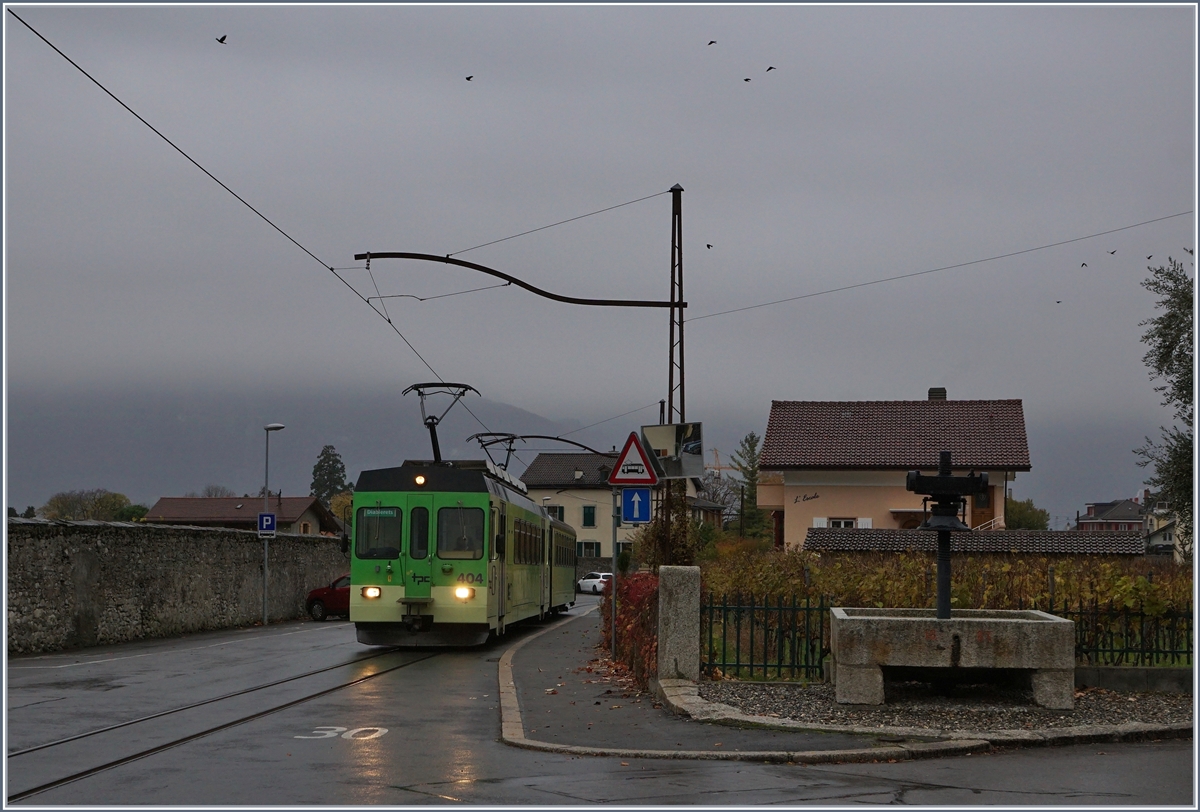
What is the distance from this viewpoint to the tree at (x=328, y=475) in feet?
477

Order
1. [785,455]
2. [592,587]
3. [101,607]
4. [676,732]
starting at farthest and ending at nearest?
[592,587], [785,455], [101,607], [676,732]

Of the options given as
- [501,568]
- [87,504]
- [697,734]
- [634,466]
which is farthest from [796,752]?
[87,504]

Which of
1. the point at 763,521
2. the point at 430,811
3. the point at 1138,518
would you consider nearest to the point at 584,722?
the point at 430,811

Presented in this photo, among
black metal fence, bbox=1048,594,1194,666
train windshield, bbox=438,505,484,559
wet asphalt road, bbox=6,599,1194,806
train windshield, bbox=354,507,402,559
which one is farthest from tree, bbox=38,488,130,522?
black metal fence, bbox=1048,594,1194,666

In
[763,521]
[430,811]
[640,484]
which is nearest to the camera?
[430,811]

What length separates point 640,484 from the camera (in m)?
16.6

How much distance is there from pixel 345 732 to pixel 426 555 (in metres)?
10.1

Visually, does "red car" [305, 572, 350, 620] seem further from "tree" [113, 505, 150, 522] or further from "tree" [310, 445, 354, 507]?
"tree" [310, 445, 354, 507]

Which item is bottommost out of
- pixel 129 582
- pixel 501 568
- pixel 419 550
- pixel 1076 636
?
pixel 129 582

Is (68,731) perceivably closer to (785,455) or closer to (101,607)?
(101,607)

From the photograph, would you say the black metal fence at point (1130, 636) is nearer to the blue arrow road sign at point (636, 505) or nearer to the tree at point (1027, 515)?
the blue arrow road sign at point (636, 505)

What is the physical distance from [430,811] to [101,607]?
19.6 meters

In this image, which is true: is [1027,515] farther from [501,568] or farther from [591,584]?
[501,568]

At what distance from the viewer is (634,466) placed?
16328mm
